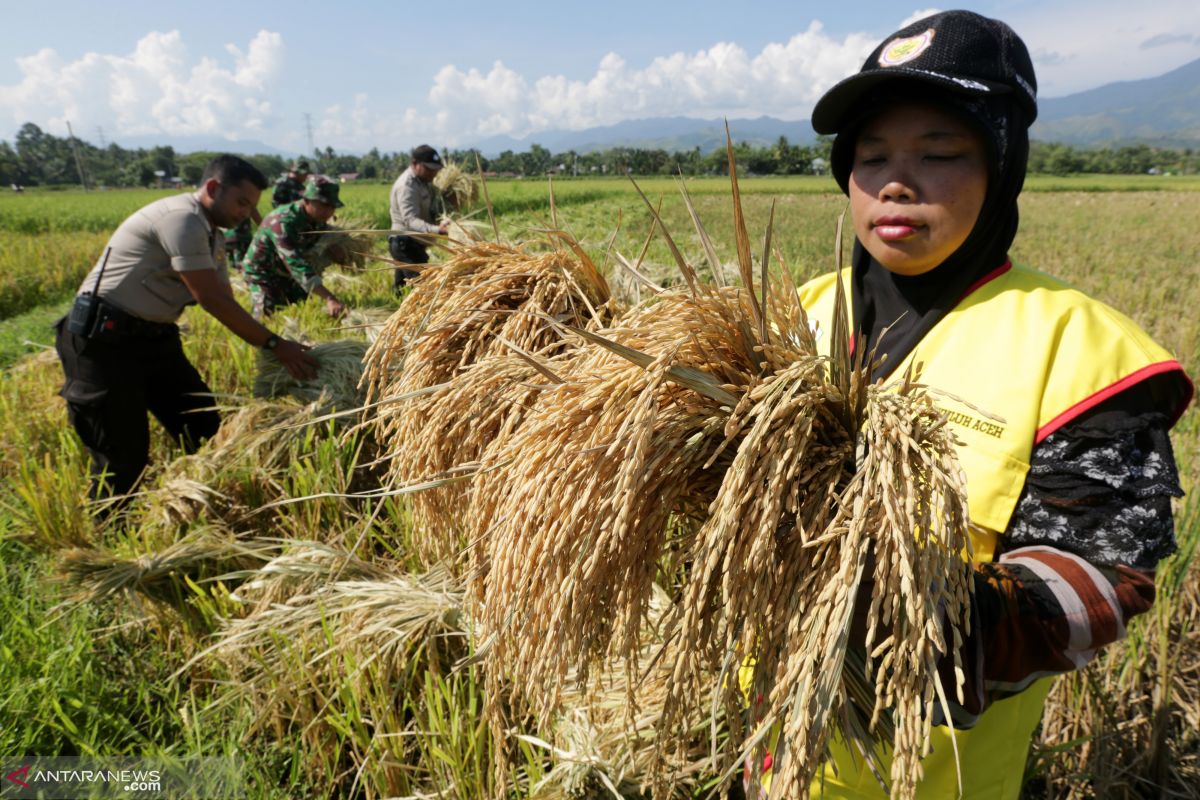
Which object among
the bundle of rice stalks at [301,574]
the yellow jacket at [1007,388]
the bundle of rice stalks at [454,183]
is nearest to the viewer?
the yellow jacket at [1007,388]

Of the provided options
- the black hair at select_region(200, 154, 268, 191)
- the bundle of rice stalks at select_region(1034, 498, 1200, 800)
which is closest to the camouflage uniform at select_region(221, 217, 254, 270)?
the black hair at select_region(200, 154, 268, 191)

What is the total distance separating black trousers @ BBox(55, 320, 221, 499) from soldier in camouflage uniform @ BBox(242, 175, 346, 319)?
9.34 feet

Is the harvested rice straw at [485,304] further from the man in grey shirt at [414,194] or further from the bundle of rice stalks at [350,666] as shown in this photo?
the man in grey shirt at [414,194]

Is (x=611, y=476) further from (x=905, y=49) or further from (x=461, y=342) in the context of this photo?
(x=905, y=49)

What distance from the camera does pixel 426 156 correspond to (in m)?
7.50

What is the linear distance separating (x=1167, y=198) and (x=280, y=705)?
144 feet

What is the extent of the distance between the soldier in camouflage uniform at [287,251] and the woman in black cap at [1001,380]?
249 inches

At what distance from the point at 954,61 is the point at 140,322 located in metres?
4.19

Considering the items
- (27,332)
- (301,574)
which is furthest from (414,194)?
(301,574)

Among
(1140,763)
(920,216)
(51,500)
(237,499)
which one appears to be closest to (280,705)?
(237,499)

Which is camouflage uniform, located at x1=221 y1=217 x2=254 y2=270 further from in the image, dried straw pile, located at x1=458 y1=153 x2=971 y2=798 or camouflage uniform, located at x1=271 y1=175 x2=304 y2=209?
dried straw pile, located at x1=458 y1=153 x2=971 y2=798

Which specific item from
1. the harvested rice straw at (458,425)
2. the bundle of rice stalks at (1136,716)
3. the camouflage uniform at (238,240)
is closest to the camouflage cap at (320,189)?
the camouflage uniform at (238,240)

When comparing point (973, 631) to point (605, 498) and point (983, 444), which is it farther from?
point (605, 498)

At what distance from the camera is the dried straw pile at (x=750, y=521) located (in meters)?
0.74
